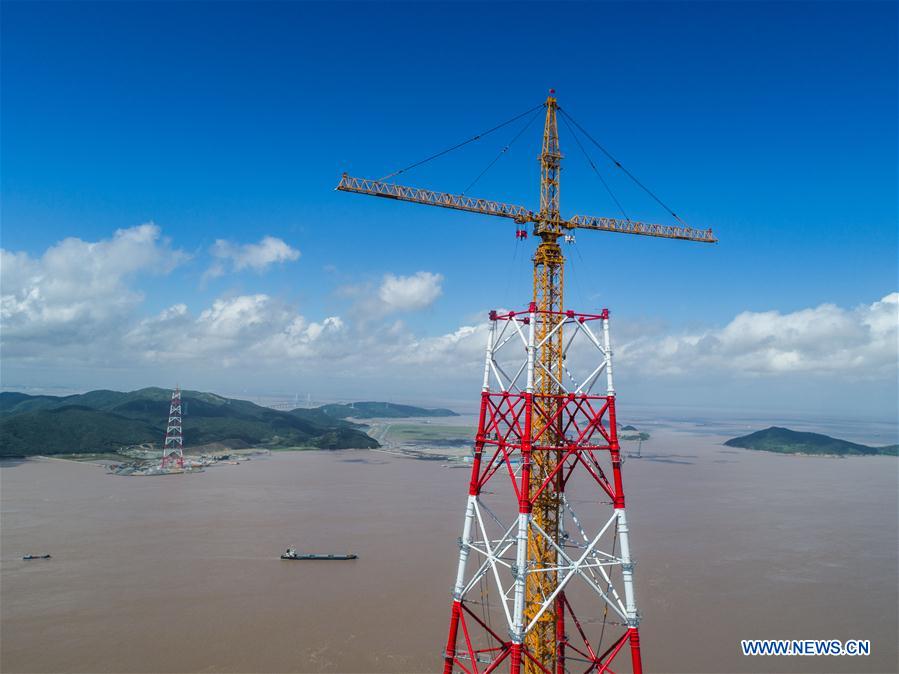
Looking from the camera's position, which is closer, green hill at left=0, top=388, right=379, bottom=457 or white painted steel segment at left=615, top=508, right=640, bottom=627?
white painted steel segment at left=615, top=508, right=640, bottom=627

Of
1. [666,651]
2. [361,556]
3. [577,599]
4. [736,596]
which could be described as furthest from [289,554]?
Result: [736,596]

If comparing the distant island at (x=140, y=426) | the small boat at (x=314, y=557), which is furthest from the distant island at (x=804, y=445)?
the small boat at (x=314, y=557)

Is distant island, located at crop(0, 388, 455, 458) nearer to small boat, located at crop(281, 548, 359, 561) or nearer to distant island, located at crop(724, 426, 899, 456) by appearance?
small boat, located at crop(281, 548, 359, 561)

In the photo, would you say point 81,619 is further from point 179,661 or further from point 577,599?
point 577,599

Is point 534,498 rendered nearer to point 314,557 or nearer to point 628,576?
point 628,576

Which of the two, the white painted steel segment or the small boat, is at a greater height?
the white painted steel segment

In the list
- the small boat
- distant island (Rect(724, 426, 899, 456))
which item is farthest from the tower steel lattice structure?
distant island (Rect(724, 426, 899, 456))

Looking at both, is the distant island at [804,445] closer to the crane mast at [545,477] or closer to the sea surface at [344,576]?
the sea surface at [344,576]

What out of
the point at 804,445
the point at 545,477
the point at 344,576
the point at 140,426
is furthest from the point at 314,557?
the point at 804,445
